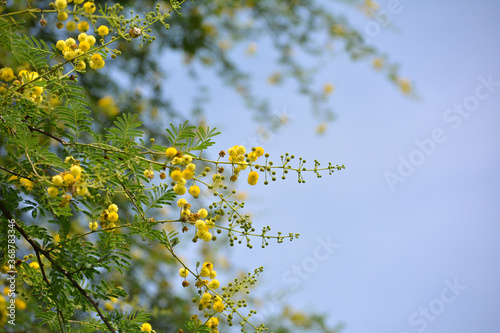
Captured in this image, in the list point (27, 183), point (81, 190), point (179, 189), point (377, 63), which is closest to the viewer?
point (81, 190)

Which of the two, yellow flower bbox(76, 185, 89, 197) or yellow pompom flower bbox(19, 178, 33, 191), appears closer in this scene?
yellow flower bbox(76, 185, 89, 197)

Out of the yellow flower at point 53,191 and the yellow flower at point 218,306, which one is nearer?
the yellow flower at point 53,191

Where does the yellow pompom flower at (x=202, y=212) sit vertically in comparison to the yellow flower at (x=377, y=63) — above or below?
below

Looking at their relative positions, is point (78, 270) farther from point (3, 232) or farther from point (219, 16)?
point (219, 16)

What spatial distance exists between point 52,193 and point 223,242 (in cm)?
264

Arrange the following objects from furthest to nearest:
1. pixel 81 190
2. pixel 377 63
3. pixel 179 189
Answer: pixel 377 63
pixel 179 189
pixel 81 190

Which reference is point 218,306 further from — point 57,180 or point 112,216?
point 57,180

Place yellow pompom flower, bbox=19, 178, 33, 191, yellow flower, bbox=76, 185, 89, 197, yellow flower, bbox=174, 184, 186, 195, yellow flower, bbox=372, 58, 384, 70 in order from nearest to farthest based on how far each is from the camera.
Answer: yellow flower, bbox=76, 185, 89, 197 < yellow flower, bbox=174, 184, 186, 195 < yellow pompom flower, bbox=19, 178, 33, 191 < yellow flower, bbox=372, 58, 384, 70

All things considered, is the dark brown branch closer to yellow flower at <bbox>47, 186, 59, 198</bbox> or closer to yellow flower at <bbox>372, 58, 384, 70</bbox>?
yellow flower at <bbox>47, 186, 59, 198</bbox>

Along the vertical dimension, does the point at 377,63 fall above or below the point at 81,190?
above

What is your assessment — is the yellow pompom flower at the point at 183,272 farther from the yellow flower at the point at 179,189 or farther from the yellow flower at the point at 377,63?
the yellow flower at the point at 377,63

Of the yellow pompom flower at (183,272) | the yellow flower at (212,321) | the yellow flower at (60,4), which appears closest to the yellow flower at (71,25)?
the yellow flower at (60,4)

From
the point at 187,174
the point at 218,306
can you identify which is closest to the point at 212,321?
the point at 218,306

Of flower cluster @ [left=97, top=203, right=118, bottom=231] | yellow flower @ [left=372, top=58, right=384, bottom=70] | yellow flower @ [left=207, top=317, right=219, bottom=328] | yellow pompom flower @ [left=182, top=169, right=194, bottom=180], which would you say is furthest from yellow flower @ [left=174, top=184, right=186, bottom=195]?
yellow flower @ [left=372, top=58, right=384, bottom=70]
